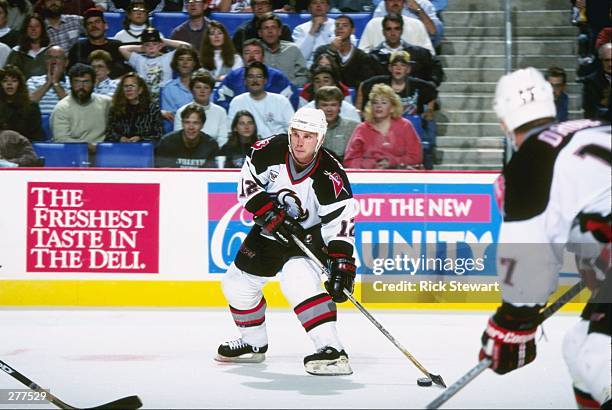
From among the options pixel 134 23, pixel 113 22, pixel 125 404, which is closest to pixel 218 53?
pixel 134 23

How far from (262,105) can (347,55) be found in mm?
670

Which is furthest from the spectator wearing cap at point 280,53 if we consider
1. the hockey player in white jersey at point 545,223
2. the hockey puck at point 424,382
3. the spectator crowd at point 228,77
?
the hockey player in white jersey at point 545,223

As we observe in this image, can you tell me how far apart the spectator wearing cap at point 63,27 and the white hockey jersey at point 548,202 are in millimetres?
4724

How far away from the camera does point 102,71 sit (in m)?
6.88

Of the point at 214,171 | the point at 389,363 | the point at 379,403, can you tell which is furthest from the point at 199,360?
the point at 214,171

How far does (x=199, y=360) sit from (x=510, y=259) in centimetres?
255

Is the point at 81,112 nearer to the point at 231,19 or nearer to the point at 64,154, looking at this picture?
the point at 64,154

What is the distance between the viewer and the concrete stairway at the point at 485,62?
6602 millimetres

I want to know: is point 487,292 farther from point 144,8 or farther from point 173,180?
point 144,8

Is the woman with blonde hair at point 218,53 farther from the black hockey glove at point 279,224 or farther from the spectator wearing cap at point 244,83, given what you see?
the black hockey glove at point 279,224

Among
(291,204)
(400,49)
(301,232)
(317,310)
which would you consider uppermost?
(400,49)

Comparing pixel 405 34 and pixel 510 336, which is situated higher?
pixel 405 34

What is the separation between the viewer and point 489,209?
6.64 metres

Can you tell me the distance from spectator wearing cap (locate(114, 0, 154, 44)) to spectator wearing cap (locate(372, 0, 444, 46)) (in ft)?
5.22
